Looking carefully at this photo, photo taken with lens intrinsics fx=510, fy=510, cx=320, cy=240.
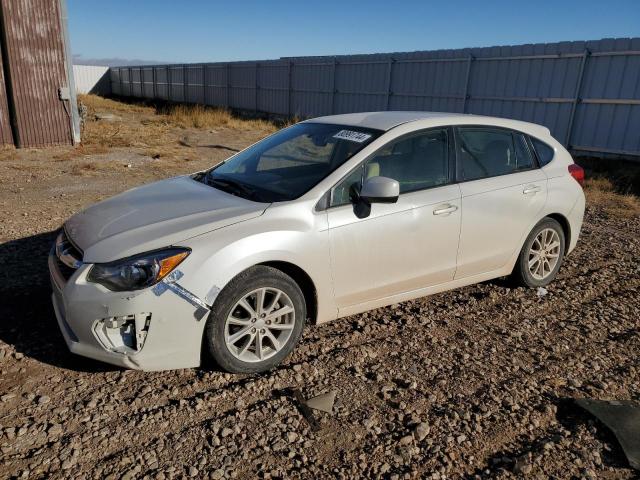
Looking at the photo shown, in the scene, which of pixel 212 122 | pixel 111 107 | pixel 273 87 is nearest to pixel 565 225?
pixel 212 122

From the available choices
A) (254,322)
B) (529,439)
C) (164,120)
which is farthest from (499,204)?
(164,120)

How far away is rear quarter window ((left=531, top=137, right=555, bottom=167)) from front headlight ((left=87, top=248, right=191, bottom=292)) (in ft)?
11.4

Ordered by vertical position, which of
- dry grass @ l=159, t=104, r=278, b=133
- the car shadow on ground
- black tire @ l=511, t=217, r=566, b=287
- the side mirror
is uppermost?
the side mirror

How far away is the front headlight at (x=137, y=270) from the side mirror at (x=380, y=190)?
127cm

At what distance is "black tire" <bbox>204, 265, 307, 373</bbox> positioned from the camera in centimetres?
309

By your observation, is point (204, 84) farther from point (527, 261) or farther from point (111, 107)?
point (527, 261)

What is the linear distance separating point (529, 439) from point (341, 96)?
1937 centimetres

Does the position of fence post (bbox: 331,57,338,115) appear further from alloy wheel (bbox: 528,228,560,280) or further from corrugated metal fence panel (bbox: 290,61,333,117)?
alloy wheel (bbox: 528,228,560,280)

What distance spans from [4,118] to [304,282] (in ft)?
39.0

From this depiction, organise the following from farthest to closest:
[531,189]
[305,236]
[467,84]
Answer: [467,84]
[531,189]
[305,236]

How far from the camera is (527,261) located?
15.8 feet

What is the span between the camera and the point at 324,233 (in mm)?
3424

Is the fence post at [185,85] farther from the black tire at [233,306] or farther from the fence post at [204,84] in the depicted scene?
the black tire at [233,306]

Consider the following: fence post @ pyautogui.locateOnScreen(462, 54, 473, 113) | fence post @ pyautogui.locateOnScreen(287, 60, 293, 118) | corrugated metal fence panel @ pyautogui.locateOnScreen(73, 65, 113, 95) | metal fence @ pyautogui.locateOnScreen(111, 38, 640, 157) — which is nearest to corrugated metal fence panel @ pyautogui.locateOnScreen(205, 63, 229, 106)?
metal fence @ pyautogui.locateOnScreen(111, 38, 640, 157)
